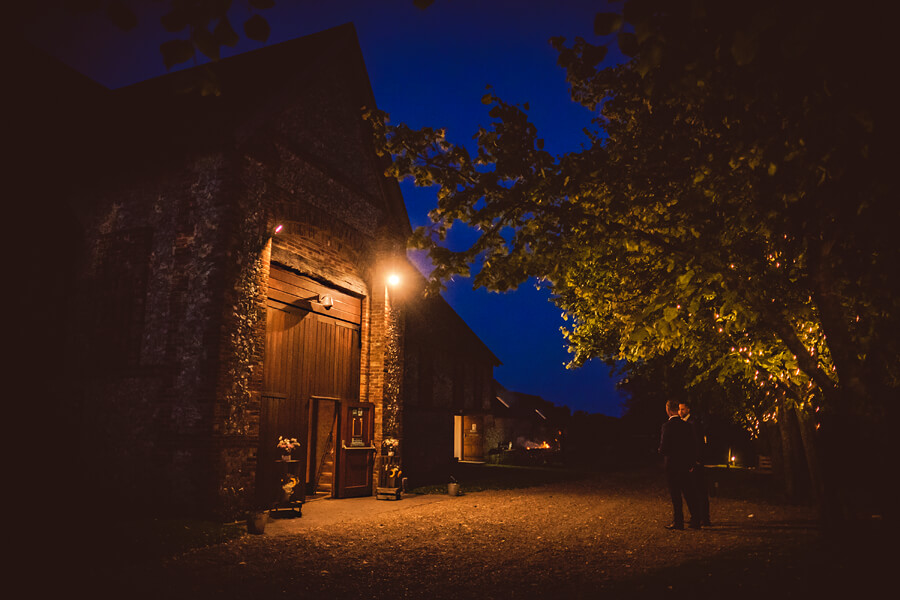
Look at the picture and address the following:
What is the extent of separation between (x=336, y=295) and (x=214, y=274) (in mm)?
4191

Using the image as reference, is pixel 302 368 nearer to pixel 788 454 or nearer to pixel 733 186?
pixel 733 186

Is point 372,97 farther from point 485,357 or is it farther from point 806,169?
point 485,357

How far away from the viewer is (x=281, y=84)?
10922mm

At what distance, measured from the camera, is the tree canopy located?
4.18 meters

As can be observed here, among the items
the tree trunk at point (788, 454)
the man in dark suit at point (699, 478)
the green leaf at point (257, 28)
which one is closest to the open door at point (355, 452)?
the man in dark suit at point (699, 478)

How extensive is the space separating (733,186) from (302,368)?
29.6 ft

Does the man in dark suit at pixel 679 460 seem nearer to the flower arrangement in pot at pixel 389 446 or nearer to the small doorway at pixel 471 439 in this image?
the flower arrangement in pot at pixel 389 446

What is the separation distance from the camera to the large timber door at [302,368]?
36.6 feet

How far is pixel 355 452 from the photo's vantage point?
41.6 feet

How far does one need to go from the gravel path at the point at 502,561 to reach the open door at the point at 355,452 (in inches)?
72.5

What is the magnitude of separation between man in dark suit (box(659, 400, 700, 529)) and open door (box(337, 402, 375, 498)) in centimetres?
650

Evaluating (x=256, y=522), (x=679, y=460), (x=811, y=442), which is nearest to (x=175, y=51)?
(x=256, y=522)

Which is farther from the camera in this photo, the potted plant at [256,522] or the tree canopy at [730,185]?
the potted plant at [256,522]

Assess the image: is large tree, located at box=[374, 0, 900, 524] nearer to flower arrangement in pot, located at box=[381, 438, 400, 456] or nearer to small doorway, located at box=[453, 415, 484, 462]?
flower arrangement in pot, located at box=[381, 438, 400, 456]
